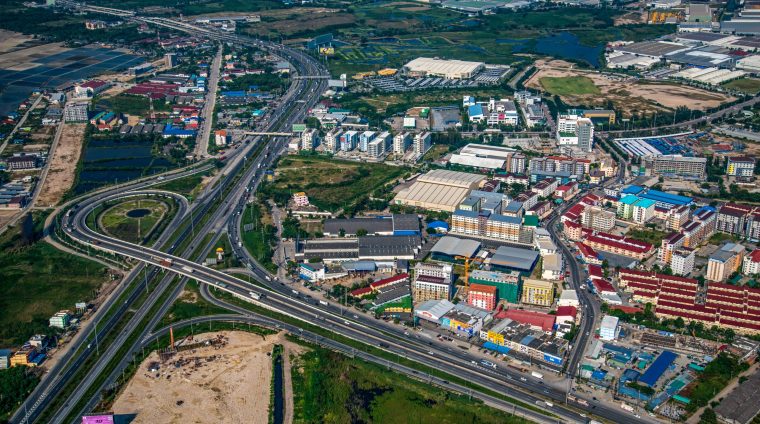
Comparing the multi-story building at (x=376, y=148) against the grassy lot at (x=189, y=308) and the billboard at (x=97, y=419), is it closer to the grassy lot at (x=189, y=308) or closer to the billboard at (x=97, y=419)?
the grassy lot at (x=189, y=308)

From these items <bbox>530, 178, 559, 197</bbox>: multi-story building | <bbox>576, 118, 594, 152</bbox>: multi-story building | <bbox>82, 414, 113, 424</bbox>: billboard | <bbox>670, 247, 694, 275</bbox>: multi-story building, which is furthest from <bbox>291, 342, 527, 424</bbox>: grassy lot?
<bbox>576, 118, 594, 152</bbox>: multi-story building

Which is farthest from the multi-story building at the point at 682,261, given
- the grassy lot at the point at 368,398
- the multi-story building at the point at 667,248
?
the grassy lot at the point at 368,398

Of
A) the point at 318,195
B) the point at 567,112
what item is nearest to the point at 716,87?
the point at 567,112

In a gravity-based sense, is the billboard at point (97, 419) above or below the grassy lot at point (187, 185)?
below

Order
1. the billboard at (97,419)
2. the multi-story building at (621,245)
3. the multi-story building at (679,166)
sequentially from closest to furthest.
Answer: the billboard at (97,419)
the multi-story building at (621,245)
the multi-story building at (679,166)

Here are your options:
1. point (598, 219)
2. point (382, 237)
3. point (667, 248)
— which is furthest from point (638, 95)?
point (382, 237)

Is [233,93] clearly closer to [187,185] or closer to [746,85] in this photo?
[187,185]
